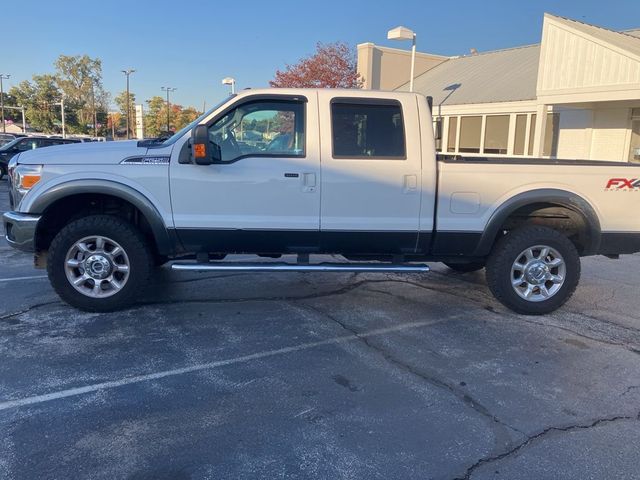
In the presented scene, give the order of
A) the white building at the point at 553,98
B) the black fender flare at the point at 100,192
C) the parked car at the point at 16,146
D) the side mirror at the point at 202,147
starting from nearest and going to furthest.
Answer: the side mirror at the point at 202,147 < the black fender flare at the point at 100,192 < the white building at the point at 553,98 < the parked car at the point at 16,146

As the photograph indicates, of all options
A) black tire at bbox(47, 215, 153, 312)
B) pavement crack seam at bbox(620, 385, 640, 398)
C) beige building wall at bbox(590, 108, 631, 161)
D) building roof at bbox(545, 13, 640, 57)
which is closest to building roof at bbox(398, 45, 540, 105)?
beige building wall at bbox(590, 108, 631, 161)

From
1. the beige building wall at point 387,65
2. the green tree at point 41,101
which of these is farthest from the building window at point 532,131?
the green tree at point 41,101

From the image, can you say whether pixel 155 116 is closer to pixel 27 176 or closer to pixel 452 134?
pixel 452 134

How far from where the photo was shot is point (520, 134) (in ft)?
62.3

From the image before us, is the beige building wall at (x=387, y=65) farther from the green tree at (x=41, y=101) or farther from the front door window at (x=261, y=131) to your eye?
the green tree at (x=41, y=101)

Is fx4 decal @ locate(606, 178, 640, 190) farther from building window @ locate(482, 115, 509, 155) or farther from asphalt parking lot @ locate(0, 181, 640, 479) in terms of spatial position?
building window @ locate(482, 115, 509, 155)

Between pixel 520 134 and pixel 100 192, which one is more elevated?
pixel 520 134

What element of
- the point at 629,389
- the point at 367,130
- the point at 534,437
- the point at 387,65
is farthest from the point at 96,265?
the point at 387,65

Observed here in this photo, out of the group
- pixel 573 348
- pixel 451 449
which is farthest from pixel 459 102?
pixel 451 449

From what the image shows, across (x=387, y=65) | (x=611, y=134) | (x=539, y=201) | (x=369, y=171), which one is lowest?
(x=539, y=201)

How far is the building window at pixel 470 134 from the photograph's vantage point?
2053 cm

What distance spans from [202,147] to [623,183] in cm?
404

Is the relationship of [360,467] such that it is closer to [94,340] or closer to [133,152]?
[94,340]

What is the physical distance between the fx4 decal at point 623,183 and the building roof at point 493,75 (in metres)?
11.4
